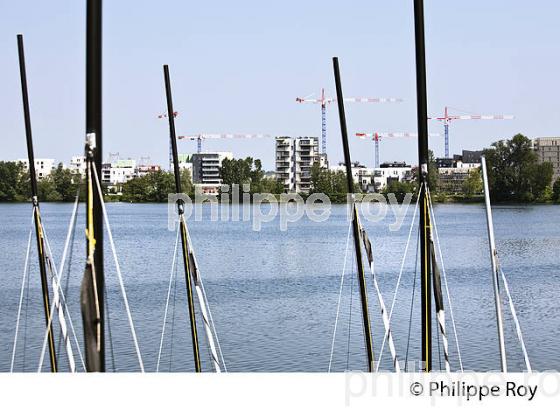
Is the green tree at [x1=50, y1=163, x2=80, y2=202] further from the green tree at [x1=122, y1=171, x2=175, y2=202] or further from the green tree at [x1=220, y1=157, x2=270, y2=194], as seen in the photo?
the green tree at [x1=220, y1=157, x2=270, y2=194]

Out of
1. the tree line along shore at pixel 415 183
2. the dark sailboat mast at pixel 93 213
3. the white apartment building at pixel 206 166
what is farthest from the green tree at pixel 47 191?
the dark sailboat mast at pixel 93 213

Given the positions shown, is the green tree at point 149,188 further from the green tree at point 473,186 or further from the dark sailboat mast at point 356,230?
the dark sailboat mast at point 356,230

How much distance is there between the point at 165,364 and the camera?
22.8 metres

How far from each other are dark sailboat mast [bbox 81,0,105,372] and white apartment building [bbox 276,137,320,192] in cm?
16908

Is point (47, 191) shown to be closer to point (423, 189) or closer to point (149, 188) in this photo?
point (149, 188)

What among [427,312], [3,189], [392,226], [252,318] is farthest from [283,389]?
[3,189]

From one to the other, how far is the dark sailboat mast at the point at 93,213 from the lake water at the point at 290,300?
11969 millimetres

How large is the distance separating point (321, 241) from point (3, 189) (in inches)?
2859

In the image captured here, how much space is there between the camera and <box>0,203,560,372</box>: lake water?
24156 millimetres

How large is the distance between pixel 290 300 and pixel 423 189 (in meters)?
26.8

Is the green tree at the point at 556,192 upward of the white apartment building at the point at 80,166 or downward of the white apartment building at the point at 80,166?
downward

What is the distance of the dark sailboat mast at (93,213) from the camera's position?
17.2 feet

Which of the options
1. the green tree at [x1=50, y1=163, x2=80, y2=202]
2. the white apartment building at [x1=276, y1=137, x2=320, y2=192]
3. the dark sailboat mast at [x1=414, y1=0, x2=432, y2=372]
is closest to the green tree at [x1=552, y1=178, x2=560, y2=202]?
the white apartment building at [x1=276, y1=137, x2=320, y2=192]

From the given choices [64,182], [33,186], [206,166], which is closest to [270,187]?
[64,182]
